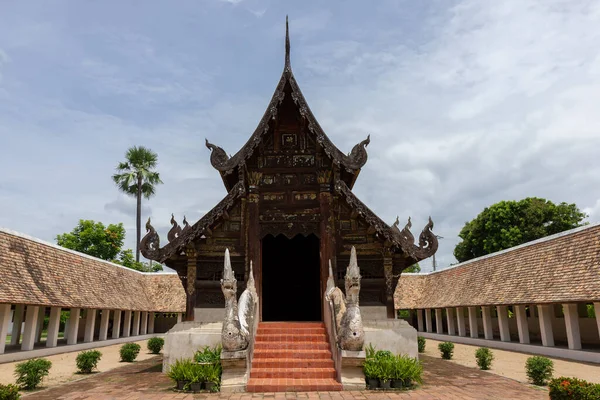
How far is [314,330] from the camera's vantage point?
37.1 ft

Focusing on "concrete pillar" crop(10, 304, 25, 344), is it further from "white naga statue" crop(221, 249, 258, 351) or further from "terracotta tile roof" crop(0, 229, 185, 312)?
"white naga statue" crop(221, 249, 258, 351)

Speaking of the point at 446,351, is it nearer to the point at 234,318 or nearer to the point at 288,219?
the point at 288,219

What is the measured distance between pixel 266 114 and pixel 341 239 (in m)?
4.06

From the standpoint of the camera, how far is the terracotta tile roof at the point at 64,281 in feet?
57.2

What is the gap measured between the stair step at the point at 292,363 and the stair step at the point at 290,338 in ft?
2.98

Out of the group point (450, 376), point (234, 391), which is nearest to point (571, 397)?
point (450, 376)

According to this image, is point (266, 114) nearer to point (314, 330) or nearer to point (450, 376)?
point (314, 330)

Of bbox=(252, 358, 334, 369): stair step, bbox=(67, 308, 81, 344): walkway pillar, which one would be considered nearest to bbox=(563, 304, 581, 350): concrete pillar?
bbox=(252, 358, 334, 369): stair step

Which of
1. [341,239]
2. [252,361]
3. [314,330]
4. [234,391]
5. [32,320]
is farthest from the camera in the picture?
[32,320]

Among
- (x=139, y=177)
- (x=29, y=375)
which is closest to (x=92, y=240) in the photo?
(x=139, y=177)

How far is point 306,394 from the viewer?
8.44 m

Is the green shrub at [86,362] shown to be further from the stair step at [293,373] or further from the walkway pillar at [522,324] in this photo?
the walkway pillar at [522,324]

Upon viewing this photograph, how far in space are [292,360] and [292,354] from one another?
233 millimetres

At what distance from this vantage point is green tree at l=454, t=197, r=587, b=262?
37.6 m
